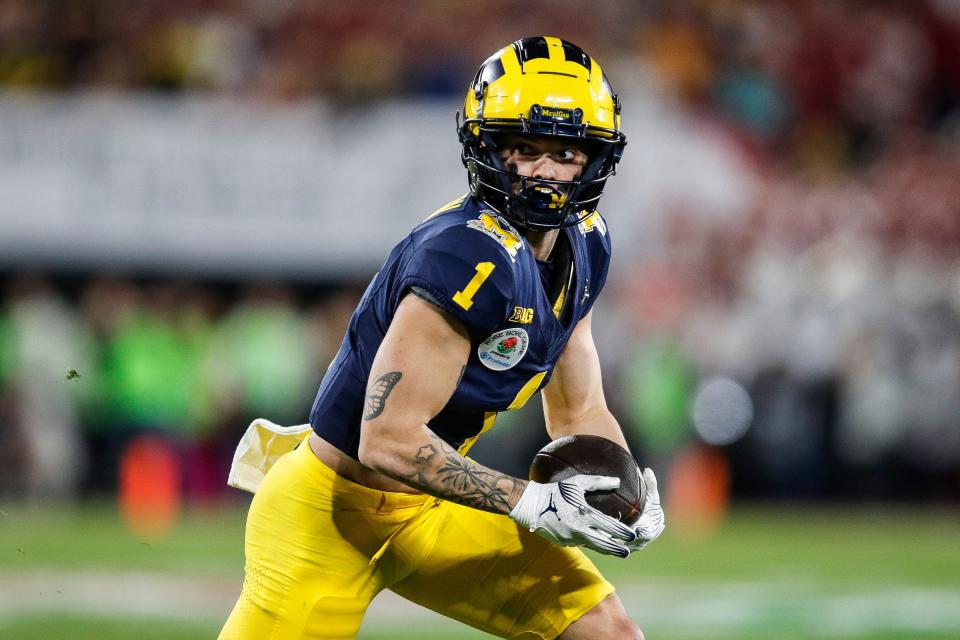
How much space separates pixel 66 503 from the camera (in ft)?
34.2

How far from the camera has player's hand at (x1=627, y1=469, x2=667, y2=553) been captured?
10.1 feet

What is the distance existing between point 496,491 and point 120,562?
541cm

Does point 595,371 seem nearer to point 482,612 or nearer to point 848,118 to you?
point 482,612

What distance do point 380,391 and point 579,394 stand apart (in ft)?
2.57

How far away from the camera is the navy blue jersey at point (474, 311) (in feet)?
9.61

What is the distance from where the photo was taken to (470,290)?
9.55 feet

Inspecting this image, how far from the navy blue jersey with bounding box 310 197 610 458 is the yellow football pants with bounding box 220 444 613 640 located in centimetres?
15

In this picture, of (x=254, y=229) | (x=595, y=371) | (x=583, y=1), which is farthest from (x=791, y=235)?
(x=595, y=371)

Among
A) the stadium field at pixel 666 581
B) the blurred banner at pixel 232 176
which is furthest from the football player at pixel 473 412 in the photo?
the blurred banner at pixel 232 176

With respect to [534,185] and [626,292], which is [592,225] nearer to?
[534,185]

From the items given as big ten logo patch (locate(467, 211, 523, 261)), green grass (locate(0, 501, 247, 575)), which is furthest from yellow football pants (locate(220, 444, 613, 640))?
green grass (locate(0, 501, 247, 575))

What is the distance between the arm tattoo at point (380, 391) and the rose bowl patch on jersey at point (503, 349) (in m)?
0.22

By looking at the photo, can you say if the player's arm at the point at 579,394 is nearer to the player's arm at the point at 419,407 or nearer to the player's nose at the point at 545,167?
the player's nose at the point at 545,167

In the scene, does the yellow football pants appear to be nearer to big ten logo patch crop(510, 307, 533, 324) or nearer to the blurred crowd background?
big ten logo patch crop(510, 307, 533, 324)
